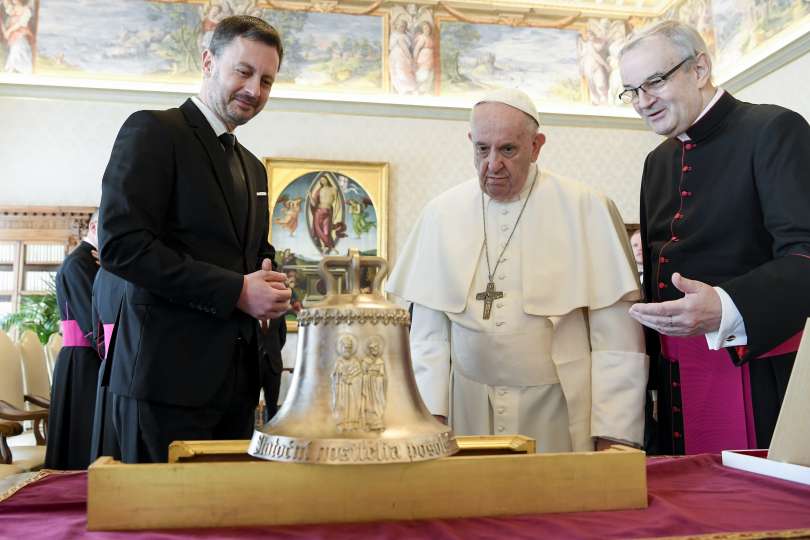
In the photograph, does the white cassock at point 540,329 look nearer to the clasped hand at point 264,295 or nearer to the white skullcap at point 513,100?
the white skullcap at point 513,100

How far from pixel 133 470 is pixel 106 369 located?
1.20m

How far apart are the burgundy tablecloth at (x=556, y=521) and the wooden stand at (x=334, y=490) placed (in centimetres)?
2

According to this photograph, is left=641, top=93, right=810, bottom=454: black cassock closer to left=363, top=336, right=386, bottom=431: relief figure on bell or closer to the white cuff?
the white cuff

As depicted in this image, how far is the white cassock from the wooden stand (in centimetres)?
116

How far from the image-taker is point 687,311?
66.7 inches

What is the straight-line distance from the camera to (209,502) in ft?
3.44

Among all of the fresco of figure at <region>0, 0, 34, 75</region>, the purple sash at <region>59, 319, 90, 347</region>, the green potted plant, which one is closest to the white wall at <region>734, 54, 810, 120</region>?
the purple sash at <region>59, 319, 90, 347</region>

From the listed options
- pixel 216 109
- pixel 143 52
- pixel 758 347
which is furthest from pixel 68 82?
pixel 758 347

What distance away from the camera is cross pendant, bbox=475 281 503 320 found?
2.52 metres

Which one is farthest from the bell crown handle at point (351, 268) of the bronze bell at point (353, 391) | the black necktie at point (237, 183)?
the black necktie at point (237, 183)

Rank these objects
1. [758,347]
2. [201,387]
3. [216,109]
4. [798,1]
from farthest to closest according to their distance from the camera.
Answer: [798,1]
[216,109]
[201,387]
[758,347]

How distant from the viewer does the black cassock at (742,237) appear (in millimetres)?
1814

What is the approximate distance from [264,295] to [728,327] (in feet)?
3.79

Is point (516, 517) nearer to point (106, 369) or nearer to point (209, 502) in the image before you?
point (209, 502)
